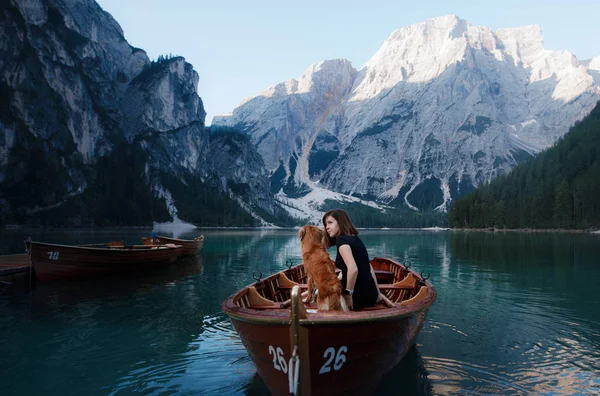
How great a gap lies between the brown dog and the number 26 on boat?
1056 mm

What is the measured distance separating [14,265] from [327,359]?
29277 millimetres

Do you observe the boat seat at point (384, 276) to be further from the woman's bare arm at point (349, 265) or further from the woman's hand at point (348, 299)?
the woman's bare arm at point (349, 265)

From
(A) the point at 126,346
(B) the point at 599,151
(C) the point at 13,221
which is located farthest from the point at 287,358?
(B) the point at 599,151

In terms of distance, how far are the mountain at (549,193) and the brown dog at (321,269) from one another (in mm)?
140361

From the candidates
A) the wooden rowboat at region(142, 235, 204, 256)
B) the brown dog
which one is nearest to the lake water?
the brown dog

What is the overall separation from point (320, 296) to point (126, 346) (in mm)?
9199

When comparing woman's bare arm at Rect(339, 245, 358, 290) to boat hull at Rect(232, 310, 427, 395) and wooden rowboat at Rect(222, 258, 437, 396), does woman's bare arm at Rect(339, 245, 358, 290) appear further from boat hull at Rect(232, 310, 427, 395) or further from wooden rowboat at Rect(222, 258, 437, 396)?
boat hull at Rect(232, 310, 427, 395)

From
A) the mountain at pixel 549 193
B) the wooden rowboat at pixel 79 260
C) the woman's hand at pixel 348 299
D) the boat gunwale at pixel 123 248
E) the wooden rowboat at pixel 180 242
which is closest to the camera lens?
the woman's hand at pixel 348 299

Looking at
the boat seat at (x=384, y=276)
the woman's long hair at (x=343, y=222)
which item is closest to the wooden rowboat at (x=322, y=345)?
the woman's long hair at (x=343, y=222)

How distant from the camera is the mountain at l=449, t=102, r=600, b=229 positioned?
414 ft

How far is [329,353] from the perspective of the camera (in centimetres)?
807

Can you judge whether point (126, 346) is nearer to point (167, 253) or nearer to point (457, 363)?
point (457, 363)

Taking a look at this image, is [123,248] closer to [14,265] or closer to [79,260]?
[79,260]

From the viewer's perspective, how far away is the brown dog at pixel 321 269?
8.85 metres
